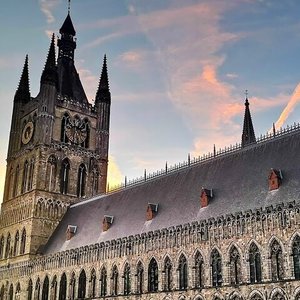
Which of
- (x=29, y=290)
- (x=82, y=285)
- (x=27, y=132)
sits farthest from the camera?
(x=27, y=132)

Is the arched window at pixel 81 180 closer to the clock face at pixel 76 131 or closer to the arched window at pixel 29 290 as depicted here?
the clock face at pixel 76 131

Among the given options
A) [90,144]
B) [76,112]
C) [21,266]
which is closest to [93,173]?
[90,144]

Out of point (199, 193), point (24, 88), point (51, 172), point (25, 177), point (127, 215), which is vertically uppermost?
point (24, 88)

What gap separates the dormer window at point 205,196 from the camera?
40.1 meters

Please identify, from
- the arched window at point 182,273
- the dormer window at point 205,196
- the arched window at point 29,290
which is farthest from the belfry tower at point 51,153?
the dormer window at point 205,196

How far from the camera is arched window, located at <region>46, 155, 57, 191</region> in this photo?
6044cm

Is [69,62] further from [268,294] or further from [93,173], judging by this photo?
[268,294]

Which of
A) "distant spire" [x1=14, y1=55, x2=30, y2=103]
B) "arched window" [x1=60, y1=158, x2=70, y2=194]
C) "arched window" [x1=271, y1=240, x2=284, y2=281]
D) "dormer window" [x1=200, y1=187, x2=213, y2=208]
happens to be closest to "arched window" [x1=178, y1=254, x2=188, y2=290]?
"dormer window" [x1=200, y1=187, x2=213, y2=208]

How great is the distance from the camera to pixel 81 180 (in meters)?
63.5

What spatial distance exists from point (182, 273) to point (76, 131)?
1183 inches

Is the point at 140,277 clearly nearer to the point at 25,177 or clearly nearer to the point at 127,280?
the point at 127,280

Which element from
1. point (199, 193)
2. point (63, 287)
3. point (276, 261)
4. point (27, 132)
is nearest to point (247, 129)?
point (199, 193)

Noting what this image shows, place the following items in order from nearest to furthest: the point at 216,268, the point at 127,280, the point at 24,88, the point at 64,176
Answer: the point at 216,268 < the point at 127,280 < the point at 64,176 < the point at 24,88

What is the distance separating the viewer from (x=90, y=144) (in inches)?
2571
